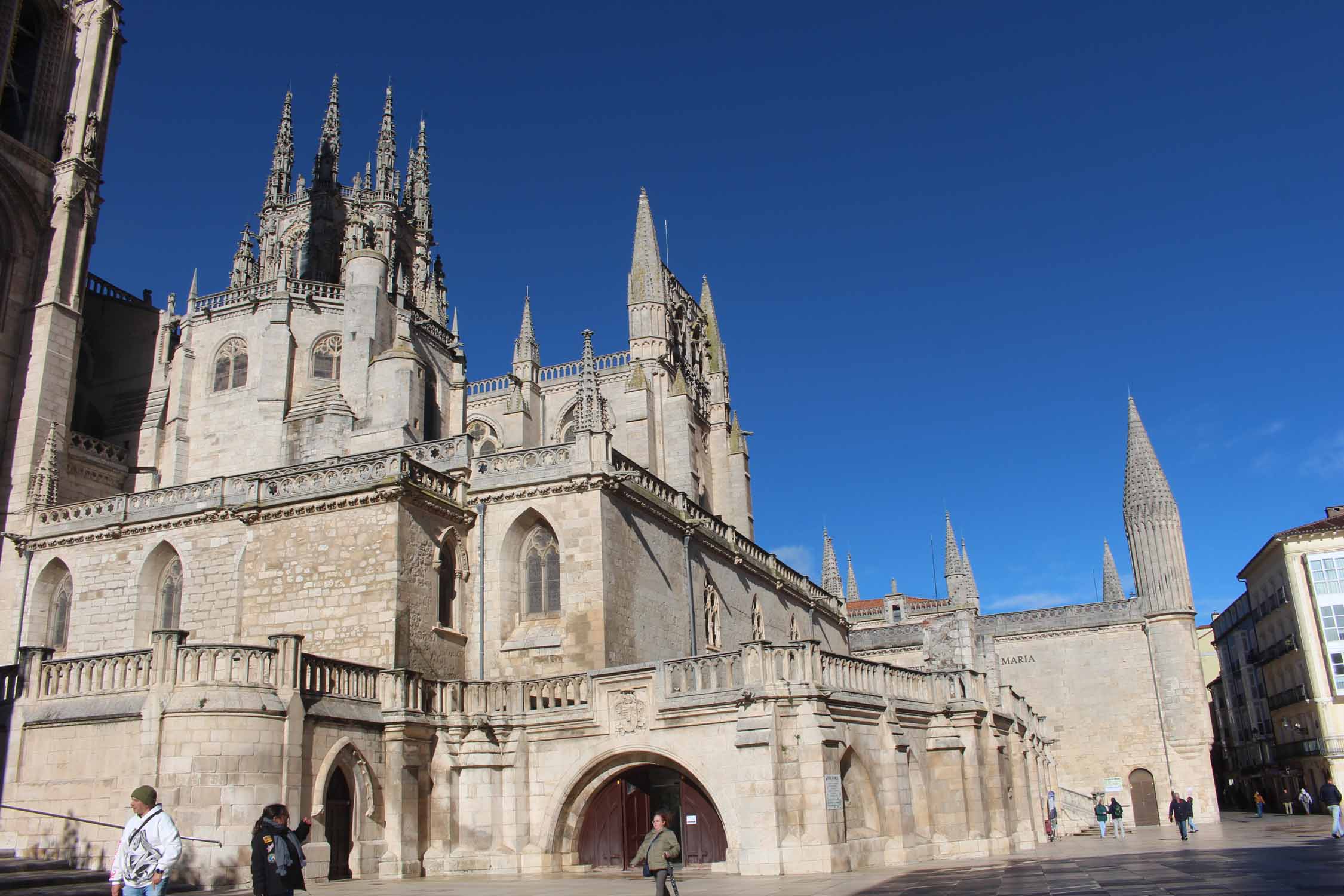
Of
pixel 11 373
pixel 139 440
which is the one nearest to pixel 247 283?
pixel 139 440

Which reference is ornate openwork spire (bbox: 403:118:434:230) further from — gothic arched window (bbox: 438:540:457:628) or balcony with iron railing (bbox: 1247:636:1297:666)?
balcony with iron railing (bbox: 1247:636:1297:666)

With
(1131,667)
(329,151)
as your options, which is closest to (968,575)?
(1131,667)

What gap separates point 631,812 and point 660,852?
8482 millimetres

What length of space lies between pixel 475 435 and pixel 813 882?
119ft

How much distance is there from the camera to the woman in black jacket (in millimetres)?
9219

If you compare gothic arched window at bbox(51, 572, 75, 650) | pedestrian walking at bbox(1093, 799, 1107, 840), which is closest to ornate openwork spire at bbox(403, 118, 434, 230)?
gothic arched window at bbox(51, 572, 75, 650)

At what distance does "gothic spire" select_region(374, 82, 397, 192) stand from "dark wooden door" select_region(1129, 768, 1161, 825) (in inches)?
1575

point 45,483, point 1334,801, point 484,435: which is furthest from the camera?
point 484,435

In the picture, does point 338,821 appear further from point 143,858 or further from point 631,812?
point 143,858

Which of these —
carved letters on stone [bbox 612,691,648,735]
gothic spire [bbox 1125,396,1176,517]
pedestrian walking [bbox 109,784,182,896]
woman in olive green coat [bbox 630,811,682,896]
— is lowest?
woman in olive green coat [bbox 630,811,682,896]

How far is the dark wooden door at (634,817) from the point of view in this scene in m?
19.4

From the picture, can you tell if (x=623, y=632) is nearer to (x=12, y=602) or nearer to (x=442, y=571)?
(x=442, y=571)

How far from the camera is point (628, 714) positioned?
18844mm

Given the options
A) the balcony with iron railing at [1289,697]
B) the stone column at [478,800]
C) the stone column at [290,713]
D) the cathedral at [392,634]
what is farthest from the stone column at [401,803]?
the balcony with iron railing at [1289,697]
